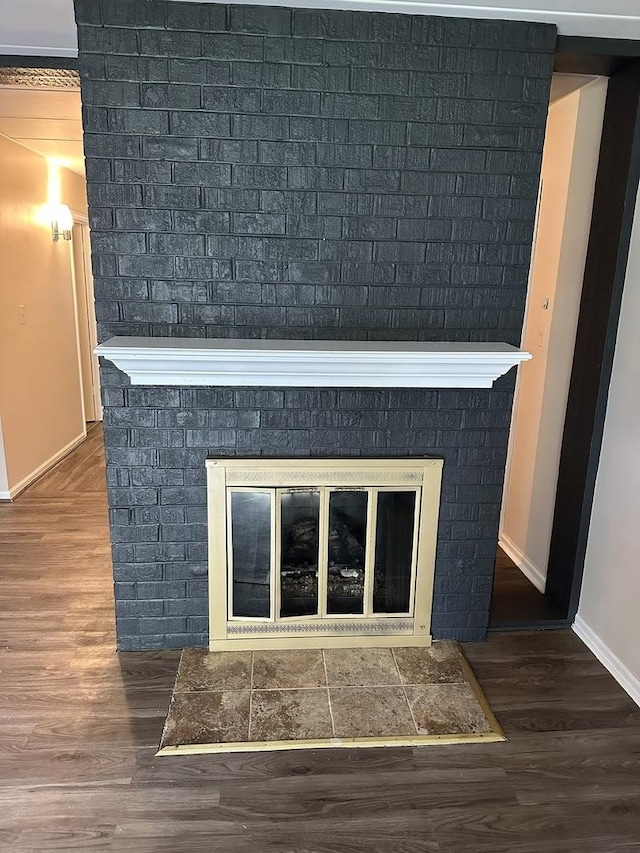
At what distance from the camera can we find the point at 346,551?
2336mm

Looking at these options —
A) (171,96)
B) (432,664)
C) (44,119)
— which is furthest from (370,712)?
(44,119)

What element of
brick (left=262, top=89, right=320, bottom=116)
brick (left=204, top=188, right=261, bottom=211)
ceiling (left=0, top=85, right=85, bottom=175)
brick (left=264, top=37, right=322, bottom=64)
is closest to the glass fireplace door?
brick (left=204, top=188, right=261, bottom=211)

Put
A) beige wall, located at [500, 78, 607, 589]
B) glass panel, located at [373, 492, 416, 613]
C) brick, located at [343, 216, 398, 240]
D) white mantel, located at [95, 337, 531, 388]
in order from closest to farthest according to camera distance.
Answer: white mantel, located at [95, 337, 531, 388] < brick, located at [343, 216, 398, 240] < glass panel, located at [373, 492, 416, 613] < beige wall, located at [500, 78, 607, 589]

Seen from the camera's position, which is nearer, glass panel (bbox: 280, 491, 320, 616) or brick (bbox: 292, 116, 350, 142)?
brick (bbox: 292, 116, 350, 142)

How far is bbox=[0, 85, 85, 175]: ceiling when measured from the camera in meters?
2.86

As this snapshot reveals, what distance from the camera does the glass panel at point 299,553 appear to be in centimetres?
226

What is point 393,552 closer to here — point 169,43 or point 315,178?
point 315,178

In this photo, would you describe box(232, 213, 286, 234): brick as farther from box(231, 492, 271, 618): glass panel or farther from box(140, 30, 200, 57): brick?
box(231, 492, 271, 618): glass panel

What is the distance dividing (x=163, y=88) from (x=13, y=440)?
2.71 m

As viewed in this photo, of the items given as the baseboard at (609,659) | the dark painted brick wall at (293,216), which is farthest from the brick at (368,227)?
the baseboard at (609,659)

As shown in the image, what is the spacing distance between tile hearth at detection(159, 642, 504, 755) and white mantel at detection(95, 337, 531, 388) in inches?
41.5

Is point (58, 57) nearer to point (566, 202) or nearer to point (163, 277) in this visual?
point (163, 277)

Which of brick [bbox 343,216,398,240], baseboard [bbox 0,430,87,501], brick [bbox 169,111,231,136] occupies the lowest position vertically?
baseboard [bbox 0,430,87,501]

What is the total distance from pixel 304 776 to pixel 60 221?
442 centimetres
